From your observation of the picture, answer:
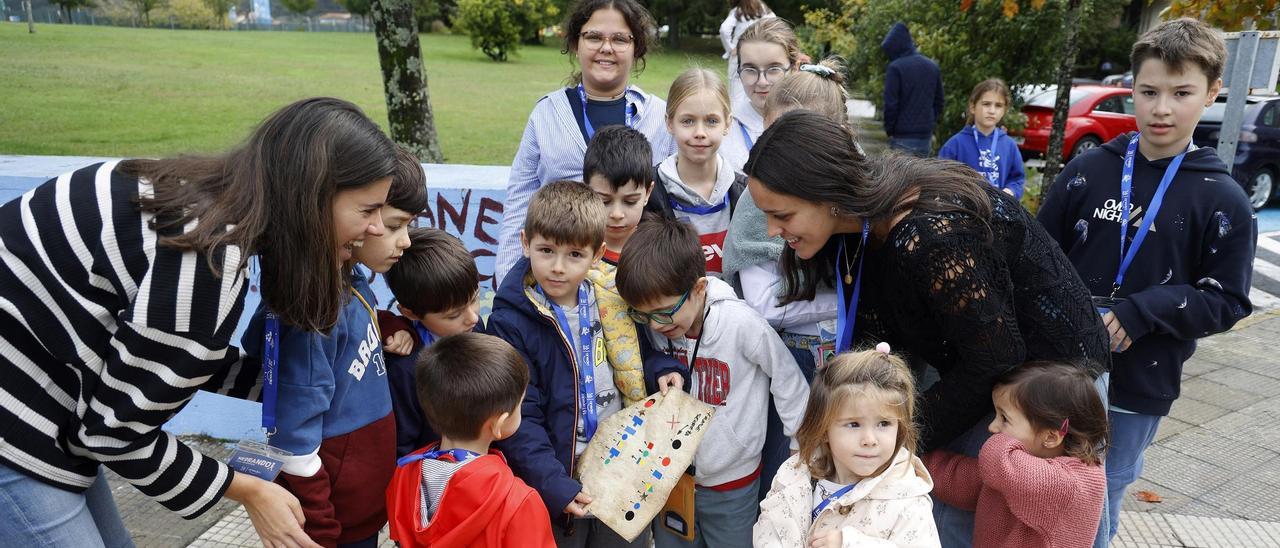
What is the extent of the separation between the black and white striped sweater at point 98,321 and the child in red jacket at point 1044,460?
1853mm

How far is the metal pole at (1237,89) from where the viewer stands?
195 inches

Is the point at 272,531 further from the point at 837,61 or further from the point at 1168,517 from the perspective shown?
the point at 1168,517

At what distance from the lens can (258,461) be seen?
1979 mm

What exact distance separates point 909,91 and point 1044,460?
22.8 feet

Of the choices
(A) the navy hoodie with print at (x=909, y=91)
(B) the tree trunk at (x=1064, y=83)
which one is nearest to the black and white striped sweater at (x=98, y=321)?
(B) the tree trunk at (x=1064, y=83)

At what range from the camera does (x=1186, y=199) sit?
254cm

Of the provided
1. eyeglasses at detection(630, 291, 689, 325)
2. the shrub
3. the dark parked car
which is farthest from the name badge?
the shrub

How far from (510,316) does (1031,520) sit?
1513 millimetres

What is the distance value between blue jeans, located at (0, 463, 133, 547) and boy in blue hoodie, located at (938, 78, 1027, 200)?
628 centimetres

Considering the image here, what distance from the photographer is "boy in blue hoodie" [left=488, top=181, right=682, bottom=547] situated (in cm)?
244

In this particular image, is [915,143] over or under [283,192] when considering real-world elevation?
under

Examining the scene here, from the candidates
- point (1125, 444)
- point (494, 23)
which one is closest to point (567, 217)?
point (1125, 444)

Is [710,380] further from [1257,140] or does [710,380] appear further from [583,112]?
[1257,140]

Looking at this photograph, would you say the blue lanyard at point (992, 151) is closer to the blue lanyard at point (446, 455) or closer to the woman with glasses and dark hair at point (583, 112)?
the woman with glasses and dark hair at point (583, 112)
